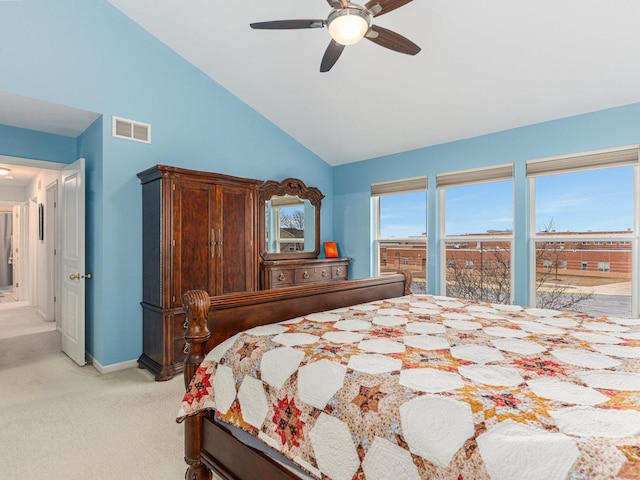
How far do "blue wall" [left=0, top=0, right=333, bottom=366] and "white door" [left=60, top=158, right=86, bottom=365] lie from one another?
0.10 metres

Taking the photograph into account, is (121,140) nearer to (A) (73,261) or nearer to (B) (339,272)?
(A) (73,261)

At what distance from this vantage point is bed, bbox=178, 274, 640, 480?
865 mm

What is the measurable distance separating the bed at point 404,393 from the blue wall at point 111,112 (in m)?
2.13

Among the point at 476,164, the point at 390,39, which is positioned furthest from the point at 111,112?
the point at 476,164

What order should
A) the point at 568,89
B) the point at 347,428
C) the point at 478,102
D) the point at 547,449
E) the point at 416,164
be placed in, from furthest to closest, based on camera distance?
the point at 416,164 → the point at 478,102 → the point at 568,89 → the point at 347,428 → the point at 547,449

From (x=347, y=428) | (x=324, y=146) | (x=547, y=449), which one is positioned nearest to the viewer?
(x=547, y=449)

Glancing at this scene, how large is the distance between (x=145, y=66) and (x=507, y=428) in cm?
405

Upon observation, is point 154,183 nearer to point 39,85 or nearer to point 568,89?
point 39,85

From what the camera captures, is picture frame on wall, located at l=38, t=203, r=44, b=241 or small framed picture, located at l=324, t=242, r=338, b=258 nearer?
small framed picture, located at l=324, t=242, r=338, b=258

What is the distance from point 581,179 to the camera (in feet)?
11.5

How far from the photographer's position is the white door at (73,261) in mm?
3406

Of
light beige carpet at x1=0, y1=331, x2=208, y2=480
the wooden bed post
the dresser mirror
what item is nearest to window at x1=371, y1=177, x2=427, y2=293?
the dresser mirror

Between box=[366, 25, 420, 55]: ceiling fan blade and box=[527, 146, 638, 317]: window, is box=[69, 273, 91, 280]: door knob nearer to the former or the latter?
box=[366, 25, 420, 55]: ceiling fan blade

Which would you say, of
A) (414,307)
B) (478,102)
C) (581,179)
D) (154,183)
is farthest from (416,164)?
(154,183)
